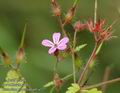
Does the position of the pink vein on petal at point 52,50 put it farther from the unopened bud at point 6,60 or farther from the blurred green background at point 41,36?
the blurred green background at point 41,36

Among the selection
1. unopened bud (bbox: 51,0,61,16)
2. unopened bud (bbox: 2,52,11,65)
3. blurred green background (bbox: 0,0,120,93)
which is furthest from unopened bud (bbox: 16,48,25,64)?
blurred green background (bbox: 0,0,120,93)

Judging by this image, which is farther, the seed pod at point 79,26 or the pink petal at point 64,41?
the seed pod at point 79,26

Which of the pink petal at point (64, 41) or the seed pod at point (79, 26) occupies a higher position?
the seed pod at point (79, 26)

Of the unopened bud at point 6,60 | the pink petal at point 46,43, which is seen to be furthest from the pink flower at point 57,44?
the unopened bud at point 6,60

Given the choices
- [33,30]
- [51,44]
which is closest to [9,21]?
[33,30]

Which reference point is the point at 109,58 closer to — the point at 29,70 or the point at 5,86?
the point at 29,70

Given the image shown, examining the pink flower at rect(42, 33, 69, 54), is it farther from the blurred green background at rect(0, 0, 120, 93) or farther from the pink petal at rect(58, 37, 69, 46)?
the blurred green background at rect(0, 0, 120, 93)

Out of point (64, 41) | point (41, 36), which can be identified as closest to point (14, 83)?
point (64, 41)
